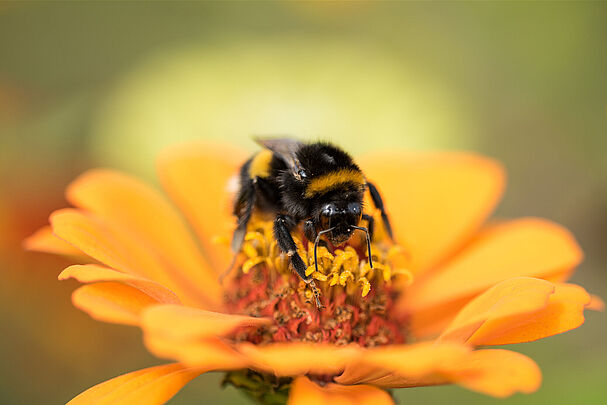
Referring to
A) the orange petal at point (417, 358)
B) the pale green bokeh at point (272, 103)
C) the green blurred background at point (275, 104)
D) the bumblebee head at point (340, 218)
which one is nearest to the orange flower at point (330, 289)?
the orange petal at point (417, 358)

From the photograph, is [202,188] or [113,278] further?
[202,188]

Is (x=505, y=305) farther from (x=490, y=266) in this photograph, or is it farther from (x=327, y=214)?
(x=490, y=266)

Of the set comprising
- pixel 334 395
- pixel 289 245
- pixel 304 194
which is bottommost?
pixel 334 395

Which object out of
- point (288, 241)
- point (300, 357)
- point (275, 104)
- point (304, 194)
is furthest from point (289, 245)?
point (275, 104)

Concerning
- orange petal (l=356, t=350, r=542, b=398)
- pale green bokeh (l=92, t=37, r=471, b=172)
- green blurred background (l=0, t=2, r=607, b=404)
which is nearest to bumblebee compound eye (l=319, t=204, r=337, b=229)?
orange petal (l=356, t=350, r=542, b=398)

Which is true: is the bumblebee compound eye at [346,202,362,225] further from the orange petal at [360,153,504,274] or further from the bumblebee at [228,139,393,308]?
the orange petal at [360,153,504,274]

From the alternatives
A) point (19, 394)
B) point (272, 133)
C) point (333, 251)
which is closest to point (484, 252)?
point (333, 251)

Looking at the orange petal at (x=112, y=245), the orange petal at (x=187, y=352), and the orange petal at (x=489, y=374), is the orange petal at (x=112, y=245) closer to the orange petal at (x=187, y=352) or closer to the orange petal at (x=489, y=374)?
the orange petal at (x=187, y=352)

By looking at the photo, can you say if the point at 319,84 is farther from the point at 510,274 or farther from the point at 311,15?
the point at 510,274
